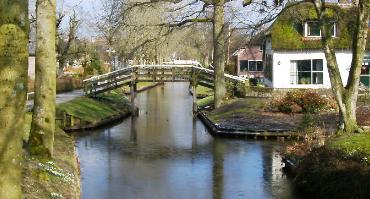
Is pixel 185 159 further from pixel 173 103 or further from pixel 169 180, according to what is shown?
pixel 173 103

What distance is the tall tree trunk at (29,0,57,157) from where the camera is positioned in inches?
519

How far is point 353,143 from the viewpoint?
1479cm

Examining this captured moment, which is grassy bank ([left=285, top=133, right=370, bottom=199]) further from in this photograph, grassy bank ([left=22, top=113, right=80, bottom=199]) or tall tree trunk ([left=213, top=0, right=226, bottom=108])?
tall tree trunk ([left=213, top=0, right=226, bottom=108])

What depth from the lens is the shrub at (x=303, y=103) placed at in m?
29.0

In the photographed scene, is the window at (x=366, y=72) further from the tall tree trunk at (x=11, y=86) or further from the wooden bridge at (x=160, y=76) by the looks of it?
the tall tree trunk at (x=11, y=86)

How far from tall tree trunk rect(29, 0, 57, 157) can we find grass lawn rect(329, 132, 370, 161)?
7456 mm

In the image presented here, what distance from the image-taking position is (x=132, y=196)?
48.0 feet

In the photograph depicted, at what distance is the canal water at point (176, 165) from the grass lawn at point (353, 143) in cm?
184

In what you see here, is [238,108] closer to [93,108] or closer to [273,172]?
[93,108]

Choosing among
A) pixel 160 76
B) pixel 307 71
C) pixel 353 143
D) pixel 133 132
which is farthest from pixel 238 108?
pixel 353 143

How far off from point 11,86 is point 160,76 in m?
32.6

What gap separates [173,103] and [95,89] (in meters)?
10.1

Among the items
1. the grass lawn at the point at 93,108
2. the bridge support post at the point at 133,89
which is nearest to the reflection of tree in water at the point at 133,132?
the grass lawn at the point at 93,108

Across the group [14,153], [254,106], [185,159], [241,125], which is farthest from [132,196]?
[254,106]
